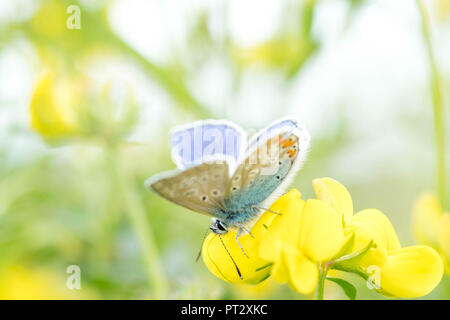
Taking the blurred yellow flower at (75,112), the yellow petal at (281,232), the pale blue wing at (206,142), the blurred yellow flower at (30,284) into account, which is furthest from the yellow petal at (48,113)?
the yellow petal at (281,232)


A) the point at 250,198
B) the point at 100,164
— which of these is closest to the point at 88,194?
the point at 100,164

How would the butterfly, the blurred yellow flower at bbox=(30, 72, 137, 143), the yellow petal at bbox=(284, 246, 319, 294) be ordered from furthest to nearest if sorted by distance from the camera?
the blurred yellow flower at bbox=(30, 72, 137, 143)
the butterfly
the yellow petal at bbox=(284, 246, 319, 294)

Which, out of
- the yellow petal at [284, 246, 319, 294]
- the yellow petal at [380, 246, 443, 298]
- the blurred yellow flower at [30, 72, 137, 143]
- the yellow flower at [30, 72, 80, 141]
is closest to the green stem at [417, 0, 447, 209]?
the yellow petal at [380, 246, 443, 298]

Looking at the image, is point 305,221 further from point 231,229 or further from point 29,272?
point 29,272

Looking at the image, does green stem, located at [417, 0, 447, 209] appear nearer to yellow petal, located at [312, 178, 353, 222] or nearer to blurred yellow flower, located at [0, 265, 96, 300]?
yellow petal, located at [312, 178, 353, 222]

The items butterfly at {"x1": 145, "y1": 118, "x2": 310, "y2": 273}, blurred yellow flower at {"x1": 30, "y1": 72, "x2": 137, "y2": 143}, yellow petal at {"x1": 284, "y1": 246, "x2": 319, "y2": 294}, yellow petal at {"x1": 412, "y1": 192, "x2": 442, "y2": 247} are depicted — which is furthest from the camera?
blurred yellow flower at {"x1": 30, "y1": 72, "x2": 137, "y2": 143}

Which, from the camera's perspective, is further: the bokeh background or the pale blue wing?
the bokeh background

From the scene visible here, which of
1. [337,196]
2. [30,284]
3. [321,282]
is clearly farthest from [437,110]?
[30,284]
